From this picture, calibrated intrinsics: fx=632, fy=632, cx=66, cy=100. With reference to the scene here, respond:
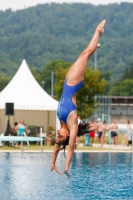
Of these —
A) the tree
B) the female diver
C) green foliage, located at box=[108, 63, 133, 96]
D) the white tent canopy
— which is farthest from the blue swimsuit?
green foliage, located at box=[108, 63, 133, 96]

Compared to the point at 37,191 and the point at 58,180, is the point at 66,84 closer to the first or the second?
the point at 37,191

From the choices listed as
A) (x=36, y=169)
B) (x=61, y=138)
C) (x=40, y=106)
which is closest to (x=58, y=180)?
(x=36, y=169)

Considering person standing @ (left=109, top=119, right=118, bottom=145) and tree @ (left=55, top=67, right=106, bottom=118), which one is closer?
person standing @ (left=109, top=119, right=118, bottom=145)

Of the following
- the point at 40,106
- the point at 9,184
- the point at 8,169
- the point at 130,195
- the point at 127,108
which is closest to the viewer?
the point at 130,195

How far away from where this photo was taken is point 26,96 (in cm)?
3753

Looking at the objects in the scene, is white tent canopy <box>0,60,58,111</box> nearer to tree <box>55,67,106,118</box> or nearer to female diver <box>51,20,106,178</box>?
tree <box>55,67,106,118</box>

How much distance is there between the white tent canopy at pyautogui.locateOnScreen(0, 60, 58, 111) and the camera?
36.6m

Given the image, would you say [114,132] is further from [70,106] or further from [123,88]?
[123,88]

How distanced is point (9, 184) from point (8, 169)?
4.74 m

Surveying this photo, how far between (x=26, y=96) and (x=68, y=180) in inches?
820

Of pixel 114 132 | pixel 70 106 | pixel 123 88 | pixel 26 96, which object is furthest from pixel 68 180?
pixel 123 88

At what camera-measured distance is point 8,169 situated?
2033cm

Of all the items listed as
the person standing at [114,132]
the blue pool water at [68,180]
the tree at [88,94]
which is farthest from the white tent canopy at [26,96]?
the blue pool water at [68,180]

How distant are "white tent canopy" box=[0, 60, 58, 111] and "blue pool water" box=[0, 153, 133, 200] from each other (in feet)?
36.0
